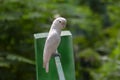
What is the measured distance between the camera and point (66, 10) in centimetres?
316

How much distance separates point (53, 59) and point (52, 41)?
85 mm

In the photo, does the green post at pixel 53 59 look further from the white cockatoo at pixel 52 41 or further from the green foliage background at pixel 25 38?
the green foliage background at pixel 25 38

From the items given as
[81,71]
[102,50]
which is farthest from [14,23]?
[102,50]

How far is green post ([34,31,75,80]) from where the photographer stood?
3.96 ft

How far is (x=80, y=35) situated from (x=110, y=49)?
0.39 m

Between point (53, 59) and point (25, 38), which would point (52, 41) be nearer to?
point (53, 59)

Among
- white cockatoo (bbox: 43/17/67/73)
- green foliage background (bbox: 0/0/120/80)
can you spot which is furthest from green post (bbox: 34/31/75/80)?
green foliage background (bbox: 0/0/120/80)

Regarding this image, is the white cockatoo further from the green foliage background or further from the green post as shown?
the green foliage background

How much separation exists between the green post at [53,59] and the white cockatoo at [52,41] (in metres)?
0.05

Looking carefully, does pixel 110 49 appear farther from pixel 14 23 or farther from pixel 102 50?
pixel 14 23

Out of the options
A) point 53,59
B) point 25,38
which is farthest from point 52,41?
point 25,38

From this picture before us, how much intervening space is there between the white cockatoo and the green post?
5 centimetres

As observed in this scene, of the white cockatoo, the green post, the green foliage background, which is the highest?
the white cockatoo

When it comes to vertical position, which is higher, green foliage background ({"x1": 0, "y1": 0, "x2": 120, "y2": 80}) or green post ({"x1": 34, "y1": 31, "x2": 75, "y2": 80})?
green post ({"x1": 34, "y1": 31, "x2": 75, "y2": 80})
